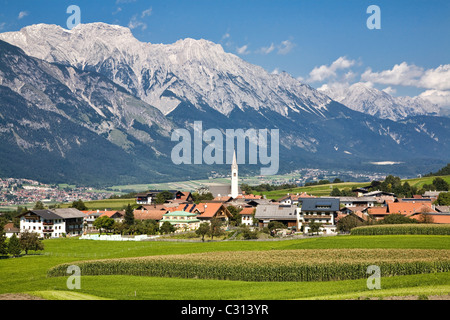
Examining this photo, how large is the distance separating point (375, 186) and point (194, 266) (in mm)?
125742

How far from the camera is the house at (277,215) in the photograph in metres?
102

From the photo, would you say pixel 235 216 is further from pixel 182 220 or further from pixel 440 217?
pixel 440 217

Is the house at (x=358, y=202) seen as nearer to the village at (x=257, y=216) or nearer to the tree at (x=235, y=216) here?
the village at (x=257, y=216)

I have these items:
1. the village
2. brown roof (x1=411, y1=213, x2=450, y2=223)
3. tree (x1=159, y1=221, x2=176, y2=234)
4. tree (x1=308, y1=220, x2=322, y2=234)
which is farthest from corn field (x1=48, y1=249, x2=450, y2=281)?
tree (x1=159, y1=221, x2=176, y2=234)

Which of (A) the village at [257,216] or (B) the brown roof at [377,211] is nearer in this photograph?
(A) the village at [257,216]

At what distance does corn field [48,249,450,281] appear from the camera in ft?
135

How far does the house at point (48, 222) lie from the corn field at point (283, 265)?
5929cm

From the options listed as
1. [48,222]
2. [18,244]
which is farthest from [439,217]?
[48,222]

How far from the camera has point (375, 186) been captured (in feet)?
535

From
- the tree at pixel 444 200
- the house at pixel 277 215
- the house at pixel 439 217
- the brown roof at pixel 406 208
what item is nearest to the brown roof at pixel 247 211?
the house at pixel 277 215

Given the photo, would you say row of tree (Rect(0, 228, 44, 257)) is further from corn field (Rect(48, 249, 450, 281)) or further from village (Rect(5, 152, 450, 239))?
village (Rect(5, 152, 450, 239))
